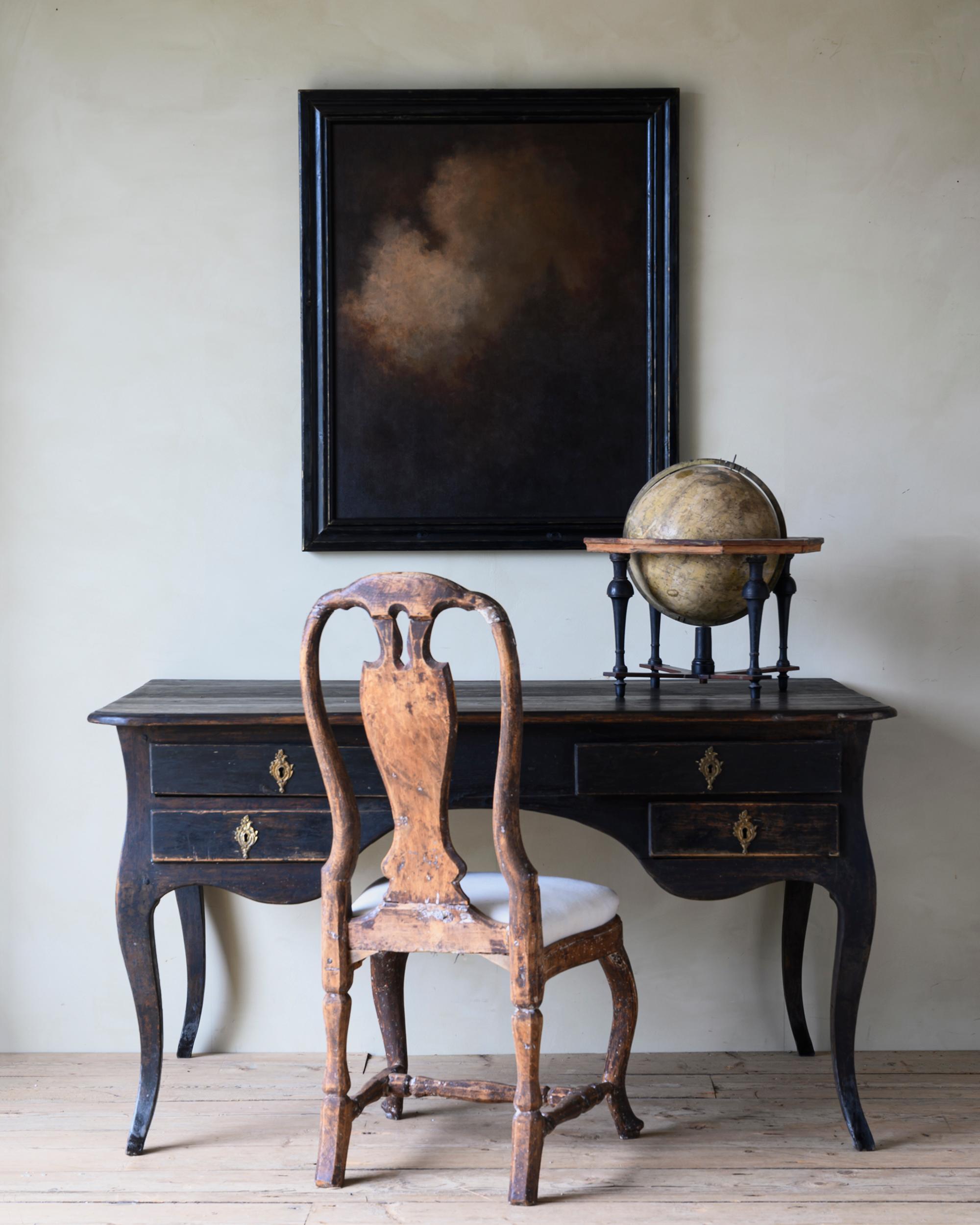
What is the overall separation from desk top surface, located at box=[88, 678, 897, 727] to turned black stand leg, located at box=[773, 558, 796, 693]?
0.15ft

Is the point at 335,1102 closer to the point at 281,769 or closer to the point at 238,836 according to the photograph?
the point at 238,836

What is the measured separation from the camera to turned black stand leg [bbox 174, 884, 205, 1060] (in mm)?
3172

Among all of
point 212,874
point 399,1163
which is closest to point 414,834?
point 212,874

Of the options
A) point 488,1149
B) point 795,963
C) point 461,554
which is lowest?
point 488,1149

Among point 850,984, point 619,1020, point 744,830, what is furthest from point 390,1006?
point 850,984

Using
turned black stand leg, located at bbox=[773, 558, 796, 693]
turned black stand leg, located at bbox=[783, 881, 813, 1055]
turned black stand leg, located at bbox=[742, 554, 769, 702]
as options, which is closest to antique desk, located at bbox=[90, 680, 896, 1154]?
turned black stand leg, located at bbox=[742, 554, 769, 702]

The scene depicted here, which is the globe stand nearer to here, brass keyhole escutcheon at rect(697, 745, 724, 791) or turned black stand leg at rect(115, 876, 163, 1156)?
brass keyhole escutcheon at rect(697, 745, 724, 791)

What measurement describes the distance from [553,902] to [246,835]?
2.39 ft

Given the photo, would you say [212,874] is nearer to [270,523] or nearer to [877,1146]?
[270,523]

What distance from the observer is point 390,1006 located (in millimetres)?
2816

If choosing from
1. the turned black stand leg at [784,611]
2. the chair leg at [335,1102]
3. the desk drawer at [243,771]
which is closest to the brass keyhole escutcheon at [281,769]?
the desk drawer at [243,771]

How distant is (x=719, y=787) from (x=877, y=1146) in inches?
34.9

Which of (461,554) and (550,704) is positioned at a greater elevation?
(461,554)

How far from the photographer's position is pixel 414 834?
7.57 ft
